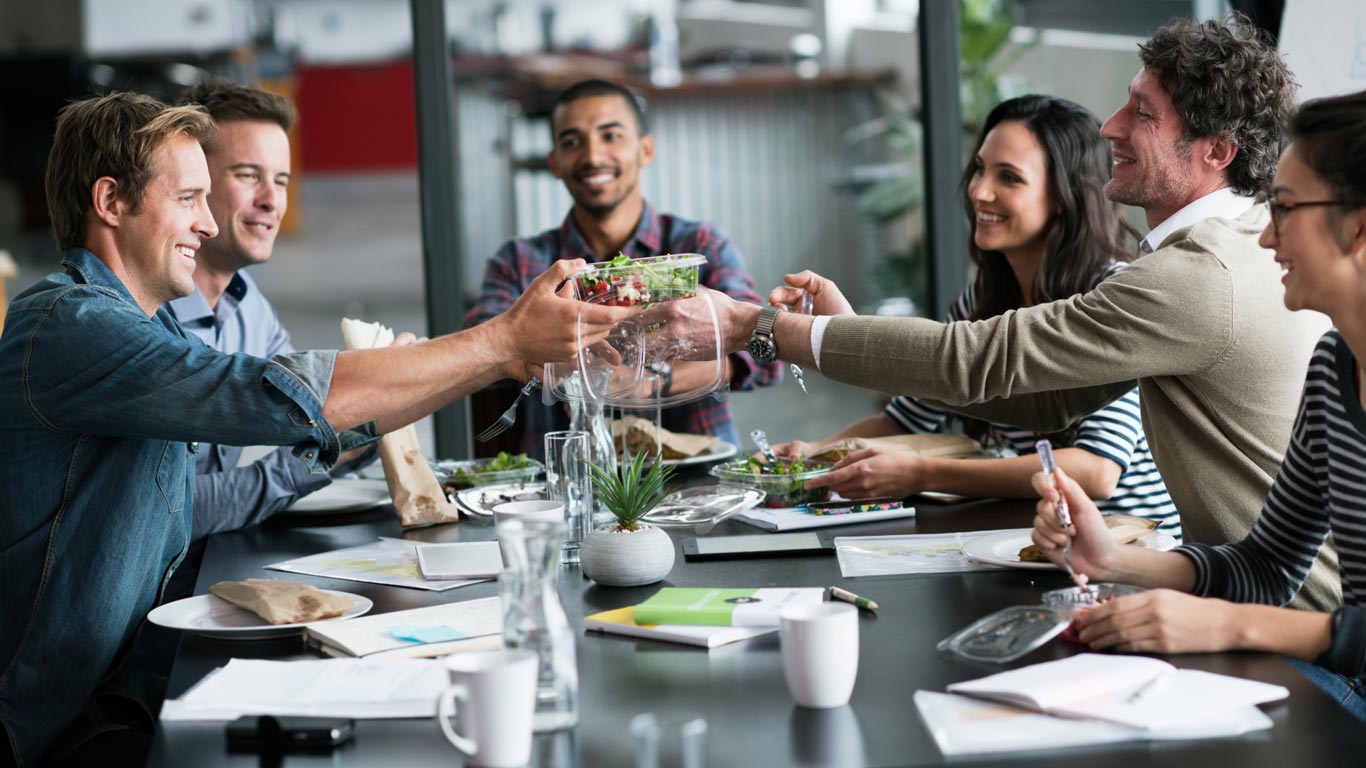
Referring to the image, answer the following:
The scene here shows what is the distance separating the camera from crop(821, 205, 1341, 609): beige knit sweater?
75.1 inches

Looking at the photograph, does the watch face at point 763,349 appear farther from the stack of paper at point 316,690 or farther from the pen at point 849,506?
the stack of paper at point 316,690

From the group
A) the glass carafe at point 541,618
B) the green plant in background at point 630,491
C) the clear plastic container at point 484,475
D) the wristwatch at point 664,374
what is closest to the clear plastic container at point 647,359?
the wristwatch at point 664,374

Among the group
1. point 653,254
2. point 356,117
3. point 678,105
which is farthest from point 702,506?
point 356,117

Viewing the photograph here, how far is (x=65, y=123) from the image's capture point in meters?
1.99

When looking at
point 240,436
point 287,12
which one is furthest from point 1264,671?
point 287,12

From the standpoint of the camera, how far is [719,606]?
1528 millimetres

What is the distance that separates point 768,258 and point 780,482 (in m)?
5.72

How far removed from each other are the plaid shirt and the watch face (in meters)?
1.19

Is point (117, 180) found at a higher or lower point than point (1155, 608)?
higher

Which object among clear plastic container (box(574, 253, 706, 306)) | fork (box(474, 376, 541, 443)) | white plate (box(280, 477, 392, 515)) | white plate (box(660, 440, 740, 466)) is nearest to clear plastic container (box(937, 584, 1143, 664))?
clear plastic container (box(574, 253, 706, 306))

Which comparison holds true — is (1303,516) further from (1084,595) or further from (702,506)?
(702,506)

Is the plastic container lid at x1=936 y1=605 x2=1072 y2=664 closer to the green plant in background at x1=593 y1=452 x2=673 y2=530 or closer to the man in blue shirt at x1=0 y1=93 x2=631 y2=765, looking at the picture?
the green plant in background at x1=593 y1=452 x2=673 y2=530

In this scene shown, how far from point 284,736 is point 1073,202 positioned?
1985mm

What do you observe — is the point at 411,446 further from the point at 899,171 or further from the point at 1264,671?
the point at 899,171
